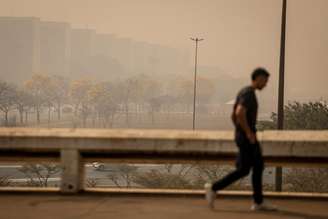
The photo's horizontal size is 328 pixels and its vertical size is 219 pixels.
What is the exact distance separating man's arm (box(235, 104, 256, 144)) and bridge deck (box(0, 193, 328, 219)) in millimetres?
889

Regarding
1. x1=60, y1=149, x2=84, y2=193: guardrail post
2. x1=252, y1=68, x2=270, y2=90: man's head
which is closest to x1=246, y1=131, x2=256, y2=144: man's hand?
x1=252, y1=68, x2=270, y2=90: man's head

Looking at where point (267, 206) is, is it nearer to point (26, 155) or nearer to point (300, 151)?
point (300, 151)

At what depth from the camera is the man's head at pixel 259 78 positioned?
5.85 metres

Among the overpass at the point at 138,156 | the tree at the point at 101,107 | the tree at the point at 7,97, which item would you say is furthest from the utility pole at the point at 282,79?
the tree at the point at 101,107

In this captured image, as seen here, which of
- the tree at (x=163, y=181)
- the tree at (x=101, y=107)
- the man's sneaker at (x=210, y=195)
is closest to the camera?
the man's sneaker at (x=210, y=195)

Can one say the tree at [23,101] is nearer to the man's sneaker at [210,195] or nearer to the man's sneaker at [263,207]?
the man's sneaker at [210,195]

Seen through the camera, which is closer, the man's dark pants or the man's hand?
the man's hand

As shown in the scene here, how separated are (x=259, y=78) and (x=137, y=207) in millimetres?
2119

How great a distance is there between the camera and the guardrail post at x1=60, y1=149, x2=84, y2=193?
277 inches

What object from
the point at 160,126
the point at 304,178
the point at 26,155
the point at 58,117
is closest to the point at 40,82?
the point at 58,117

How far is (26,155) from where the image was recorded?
730 cm

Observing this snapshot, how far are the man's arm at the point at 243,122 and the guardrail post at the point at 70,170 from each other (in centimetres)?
241

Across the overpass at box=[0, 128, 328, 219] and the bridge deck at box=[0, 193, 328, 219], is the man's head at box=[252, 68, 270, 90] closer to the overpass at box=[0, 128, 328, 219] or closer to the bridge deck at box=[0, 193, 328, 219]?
the overpass at box=[0, 128, 328, 219]

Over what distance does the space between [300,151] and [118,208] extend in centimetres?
237
